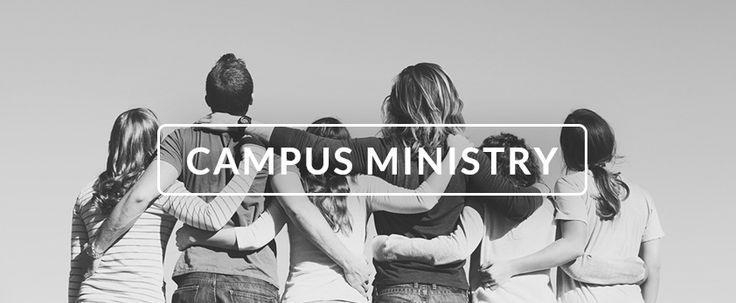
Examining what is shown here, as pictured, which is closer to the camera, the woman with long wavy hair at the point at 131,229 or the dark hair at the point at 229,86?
the dark hair at the point at 229,86

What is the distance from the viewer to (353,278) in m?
3.78

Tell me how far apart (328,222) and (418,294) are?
46 centimetres

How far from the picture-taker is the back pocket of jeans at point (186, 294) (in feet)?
12.1

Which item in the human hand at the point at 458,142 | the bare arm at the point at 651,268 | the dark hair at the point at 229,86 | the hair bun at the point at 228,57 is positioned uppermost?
the hair bun at the point at 228,57

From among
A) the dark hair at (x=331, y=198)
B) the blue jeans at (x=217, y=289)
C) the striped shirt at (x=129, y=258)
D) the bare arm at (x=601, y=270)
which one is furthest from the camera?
the bare arm at (x=601, y=270)

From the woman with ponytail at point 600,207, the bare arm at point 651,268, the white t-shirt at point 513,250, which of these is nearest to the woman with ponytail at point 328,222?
the white t-shirt at point 513,250

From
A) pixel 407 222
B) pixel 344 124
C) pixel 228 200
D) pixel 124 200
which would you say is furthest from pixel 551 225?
pixel 124 200

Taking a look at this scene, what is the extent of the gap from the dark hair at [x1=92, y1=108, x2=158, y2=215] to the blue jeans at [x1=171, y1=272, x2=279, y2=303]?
0.53 metres

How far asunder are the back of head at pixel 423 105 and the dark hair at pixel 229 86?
0.60 metres

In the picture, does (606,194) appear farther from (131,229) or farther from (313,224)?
(131,229)

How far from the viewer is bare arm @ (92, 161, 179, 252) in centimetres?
380

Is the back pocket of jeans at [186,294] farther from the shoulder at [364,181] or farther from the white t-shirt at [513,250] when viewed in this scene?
the white t-shirt at [513,250]

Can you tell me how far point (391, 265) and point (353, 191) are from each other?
0.33m

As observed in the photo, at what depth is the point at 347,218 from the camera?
3.81m
